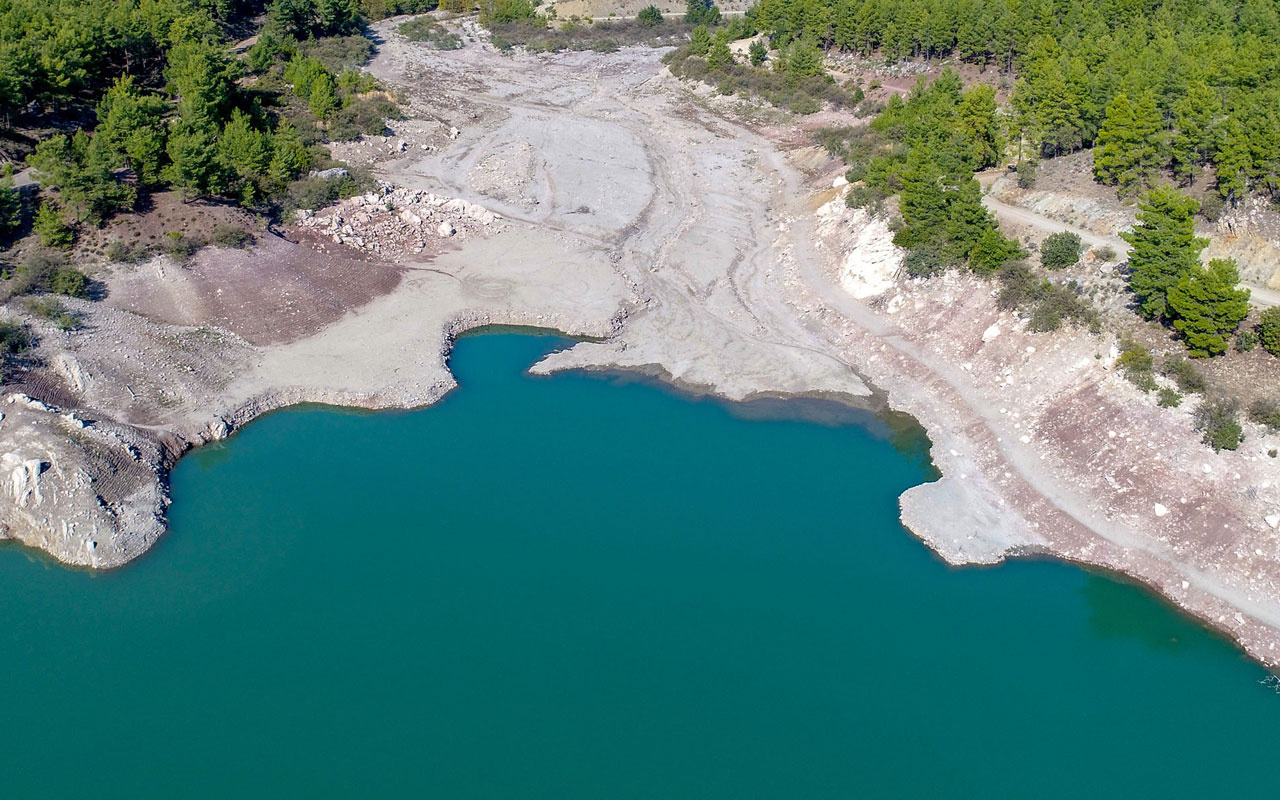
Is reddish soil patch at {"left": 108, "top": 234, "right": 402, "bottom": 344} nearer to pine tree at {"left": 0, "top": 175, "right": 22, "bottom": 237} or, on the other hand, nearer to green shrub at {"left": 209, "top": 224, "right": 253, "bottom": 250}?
green shrub at {"left": 209, "top": 224, "right": 253, "bottom": 250}

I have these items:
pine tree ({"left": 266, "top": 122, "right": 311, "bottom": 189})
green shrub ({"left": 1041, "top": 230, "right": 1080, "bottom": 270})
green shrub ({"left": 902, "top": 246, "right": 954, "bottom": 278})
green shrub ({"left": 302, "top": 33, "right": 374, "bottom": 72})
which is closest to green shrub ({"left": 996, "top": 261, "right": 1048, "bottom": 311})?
green shrub ({"left": 1041, "top": 230, "right": 1080, "bottom": 270})

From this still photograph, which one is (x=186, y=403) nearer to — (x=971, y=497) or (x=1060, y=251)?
(x=971, y=497)

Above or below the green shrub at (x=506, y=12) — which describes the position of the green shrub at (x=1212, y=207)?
above

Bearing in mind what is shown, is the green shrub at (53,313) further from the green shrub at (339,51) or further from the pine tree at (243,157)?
the green shrub at (339,51)

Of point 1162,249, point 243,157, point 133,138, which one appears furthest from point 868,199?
point 133,138

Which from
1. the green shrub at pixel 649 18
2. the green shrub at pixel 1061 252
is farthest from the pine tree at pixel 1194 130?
the green shrub at pixel 649 18

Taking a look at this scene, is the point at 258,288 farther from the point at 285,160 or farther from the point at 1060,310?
the point at 1060,310

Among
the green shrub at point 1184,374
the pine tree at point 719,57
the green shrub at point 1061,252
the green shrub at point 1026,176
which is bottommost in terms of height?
the pine tree at point 719,57
